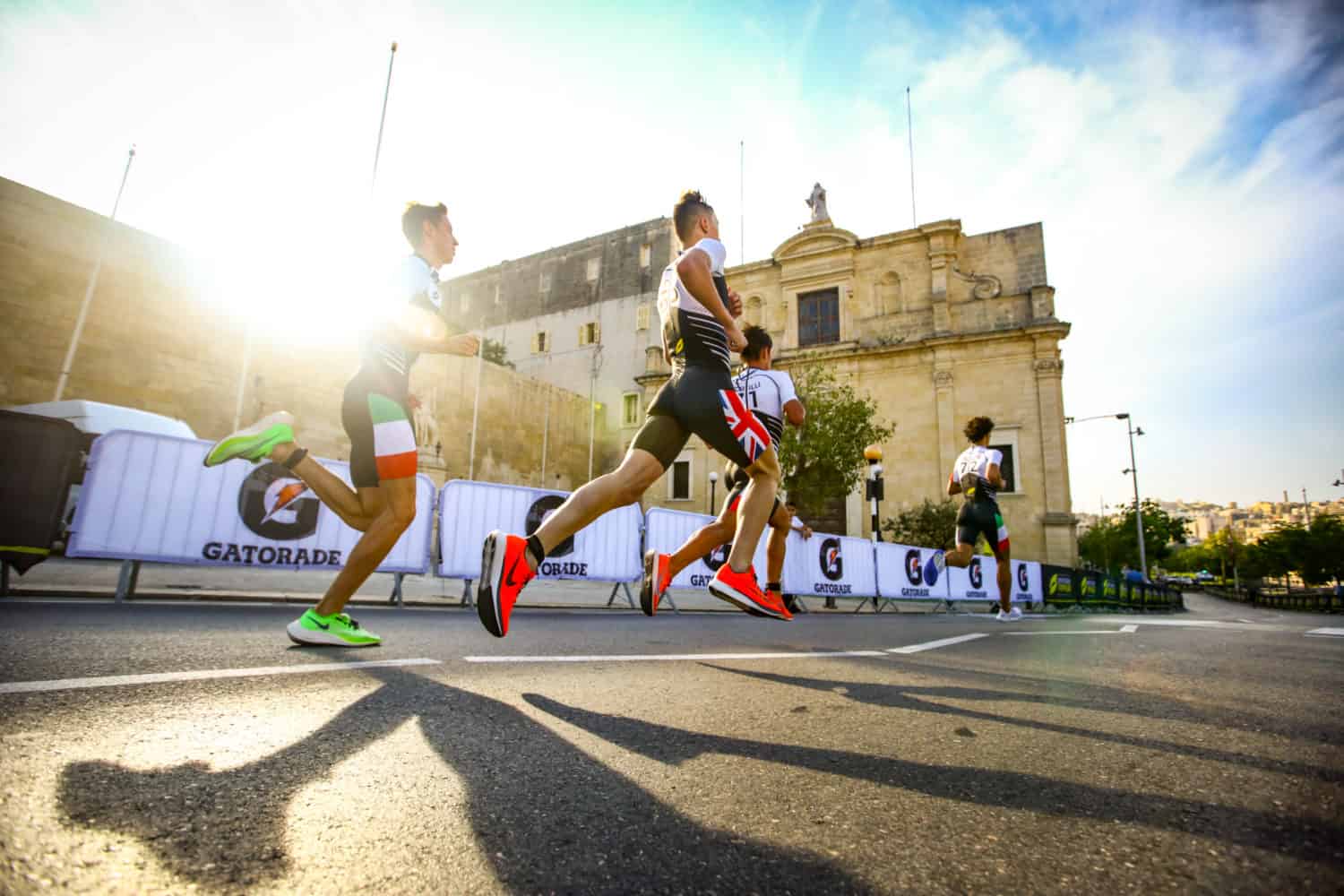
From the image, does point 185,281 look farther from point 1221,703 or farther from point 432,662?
point 1221,703

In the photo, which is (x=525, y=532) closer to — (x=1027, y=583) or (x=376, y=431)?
(x=376, y=431)

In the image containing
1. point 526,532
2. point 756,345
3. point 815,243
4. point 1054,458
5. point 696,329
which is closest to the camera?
point 696,329

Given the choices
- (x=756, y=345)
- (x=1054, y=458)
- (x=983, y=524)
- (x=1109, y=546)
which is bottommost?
(x=983, y=524)

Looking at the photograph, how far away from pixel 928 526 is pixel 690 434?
2103 centimetres

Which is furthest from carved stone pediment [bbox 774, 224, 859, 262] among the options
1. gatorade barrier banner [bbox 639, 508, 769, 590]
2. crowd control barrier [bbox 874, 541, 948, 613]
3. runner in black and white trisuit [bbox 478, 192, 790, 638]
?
runner in black and white trisuit [bbox 478, 192, 790, 638]

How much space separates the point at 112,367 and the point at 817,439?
17592 millimetres

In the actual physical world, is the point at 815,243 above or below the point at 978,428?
above

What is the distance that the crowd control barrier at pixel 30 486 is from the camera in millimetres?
4332

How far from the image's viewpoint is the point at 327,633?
2.98 meters

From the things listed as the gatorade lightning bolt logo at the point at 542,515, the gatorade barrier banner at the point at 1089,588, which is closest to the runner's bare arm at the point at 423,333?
the gatorade lightning bolt logo at the point at 542,515

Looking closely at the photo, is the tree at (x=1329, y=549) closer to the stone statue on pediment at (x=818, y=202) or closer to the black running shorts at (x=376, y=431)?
the stone statue on pediment at (x=818, y=202)

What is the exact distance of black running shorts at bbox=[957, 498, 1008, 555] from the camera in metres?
6.79

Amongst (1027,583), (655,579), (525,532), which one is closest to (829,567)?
(525,532)

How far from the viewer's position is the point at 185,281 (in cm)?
1488
